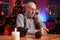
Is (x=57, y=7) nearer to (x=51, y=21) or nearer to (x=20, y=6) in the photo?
(x=51, y=21)

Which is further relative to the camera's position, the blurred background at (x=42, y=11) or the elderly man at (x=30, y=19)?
→ the blurred background at (x=42, y=11)

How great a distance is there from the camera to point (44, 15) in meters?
4.21

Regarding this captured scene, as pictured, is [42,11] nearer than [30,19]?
No

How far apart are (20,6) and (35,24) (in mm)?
1226

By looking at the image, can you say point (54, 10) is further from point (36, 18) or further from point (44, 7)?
point (36, 18)

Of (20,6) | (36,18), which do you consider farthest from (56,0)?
(36,18)

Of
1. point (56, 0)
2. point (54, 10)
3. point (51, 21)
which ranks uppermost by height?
point (56, 0)

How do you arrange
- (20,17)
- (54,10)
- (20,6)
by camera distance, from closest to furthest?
(20,17) < (20,6) < (54,10)

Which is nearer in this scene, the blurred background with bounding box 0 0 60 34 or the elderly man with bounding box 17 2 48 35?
the elderly man with bounding box 17 2 48 35

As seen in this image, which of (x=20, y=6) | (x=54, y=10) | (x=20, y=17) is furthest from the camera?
(x=54, y=10)

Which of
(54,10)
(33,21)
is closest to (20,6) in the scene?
(54,10)

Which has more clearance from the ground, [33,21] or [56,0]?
[56,0]

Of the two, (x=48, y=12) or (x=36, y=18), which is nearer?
(x=36, y=18)

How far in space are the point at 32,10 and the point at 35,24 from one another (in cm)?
26
